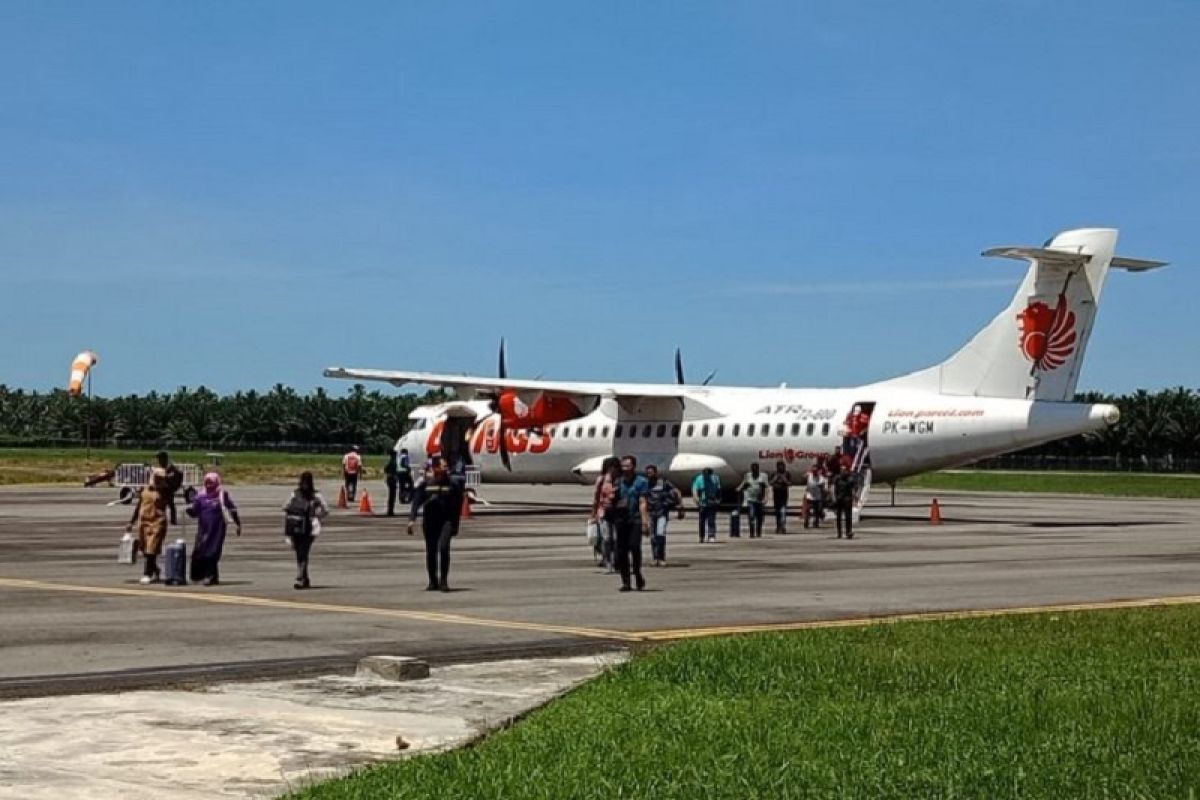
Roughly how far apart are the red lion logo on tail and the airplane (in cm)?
2

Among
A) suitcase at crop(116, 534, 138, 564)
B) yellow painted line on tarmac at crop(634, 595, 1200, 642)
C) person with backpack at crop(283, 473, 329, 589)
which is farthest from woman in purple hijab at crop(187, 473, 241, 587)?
yellow painted line on tarmac at crop(634, 595, 1200, 642)

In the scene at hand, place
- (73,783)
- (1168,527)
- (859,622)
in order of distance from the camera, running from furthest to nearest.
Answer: (1168,527), (859,622), (73,783)

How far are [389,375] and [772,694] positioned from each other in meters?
36.9

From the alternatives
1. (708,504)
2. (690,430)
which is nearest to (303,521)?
(708,504)

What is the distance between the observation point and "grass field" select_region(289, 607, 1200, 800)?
9320mm

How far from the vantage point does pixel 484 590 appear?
22.4m

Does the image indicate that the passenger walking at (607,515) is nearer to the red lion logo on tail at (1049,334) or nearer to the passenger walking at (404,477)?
the red lion logo on tail at (1049,334)

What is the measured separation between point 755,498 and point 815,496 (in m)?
3.46

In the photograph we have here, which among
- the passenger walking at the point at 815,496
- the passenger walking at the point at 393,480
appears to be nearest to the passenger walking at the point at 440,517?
the passenger walking at the point at 815,496

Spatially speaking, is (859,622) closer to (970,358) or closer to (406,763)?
(406,763)

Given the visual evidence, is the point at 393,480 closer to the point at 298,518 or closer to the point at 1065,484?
the point at 298,518

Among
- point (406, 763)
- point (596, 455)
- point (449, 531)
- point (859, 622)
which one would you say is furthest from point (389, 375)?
point (406, 763)

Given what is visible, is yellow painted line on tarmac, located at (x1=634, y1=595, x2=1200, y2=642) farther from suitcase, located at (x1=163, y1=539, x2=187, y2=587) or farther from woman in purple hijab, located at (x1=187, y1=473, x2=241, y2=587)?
suitcase, located at (x1=163, y1=539, x2=187, y2=587)

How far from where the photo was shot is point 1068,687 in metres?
13.0
